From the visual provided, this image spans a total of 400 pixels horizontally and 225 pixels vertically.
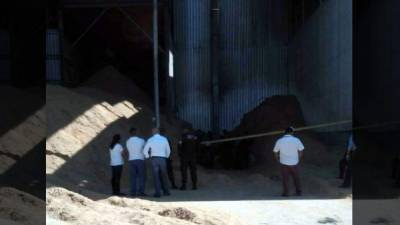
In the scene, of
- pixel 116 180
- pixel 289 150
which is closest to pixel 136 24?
pixel 116 180

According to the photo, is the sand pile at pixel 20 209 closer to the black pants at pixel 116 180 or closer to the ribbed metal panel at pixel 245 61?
the black pants at pixel 116 180

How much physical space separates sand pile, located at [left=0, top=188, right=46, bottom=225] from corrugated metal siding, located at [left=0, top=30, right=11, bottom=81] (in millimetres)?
13929

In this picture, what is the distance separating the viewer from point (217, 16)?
2412 cm

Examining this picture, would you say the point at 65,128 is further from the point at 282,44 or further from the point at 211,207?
the point at 282,44

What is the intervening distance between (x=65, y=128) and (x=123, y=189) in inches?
130

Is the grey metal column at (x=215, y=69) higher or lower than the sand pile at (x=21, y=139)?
higher

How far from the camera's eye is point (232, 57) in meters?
25.1

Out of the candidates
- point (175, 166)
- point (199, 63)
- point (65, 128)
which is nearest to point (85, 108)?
point (65, 128)

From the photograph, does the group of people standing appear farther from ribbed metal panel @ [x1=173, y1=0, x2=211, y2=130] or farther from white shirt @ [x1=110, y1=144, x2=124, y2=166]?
ribbed metal panel @ [x1=173, y1=0, x2=211, y2=130]

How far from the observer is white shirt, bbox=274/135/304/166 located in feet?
42.9

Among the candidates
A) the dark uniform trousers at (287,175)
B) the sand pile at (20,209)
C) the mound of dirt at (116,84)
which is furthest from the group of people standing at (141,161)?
the mound of dirt at (116,84)

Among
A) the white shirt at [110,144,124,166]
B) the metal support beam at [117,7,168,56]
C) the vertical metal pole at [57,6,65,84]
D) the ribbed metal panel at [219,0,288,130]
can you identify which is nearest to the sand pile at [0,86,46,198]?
the vertical metal pole at [57,6,65,84]

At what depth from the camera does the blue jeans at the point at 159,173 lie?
43.0ft

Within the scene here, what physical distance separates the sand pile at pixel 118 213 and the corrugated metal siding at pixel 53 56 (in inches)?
466
